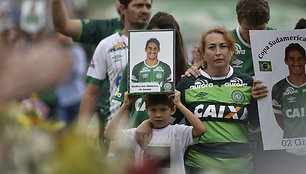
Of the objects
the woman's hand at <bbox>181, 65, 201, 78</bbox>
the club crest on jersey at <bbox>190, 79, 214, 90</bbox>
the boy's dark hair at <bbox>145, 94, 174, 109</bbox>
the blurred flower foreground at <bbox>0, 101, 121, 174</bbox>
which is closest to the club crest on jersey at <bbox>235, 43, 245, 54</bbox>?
the woman's hand at <bbox>181, 65, 201, 78</bbox>

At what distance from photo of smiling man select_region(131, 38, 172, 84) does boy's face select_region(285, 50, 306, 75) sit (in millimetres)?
854

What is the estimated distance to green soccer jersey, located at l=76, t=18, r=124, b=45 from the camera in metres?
6.05

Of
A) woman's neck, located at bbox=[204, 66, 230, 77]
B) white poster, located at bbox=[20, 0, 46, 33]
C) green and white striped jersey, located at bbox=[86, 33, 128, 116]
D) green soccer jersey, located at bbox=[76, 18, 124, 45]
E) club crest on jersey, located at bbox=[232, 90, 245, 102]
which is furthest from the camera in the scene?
white poster, located at bbox=[20, 0, 46, 33]

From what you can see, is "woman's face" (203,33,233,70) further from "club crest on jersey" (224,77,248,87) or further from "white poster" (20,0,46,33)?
"white poster" (20,0,46,33)

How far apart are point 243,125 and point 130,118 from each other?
91cm

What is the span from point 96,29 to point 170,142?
7.38 feet

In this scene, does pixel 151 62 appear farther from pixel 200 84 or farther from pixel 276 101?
pixel 276 101

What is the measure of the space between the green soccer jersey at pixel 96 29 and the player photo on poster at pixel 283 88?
2242 millimetres

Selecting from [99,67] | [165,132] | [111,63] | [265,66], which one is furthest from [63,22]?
[265,66]

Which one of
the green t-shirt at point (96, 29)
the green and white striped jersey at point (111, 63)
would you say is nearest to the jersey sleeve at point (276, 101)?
the green and white striped jersey at point (111, 63)

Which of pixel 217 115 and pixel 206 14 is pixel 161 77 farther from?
pixel 206 14

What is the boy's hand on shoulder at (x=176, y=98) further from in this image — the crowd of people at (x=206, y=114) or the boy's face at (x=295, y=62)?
the boy's face at (x=295, y=62)

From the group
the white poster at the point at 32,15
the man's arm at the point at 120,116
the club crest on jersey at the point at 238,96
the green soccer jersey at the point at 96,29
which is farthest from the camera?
the white poster at the point at 32,15

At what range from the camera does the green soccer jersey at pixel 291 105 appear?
4.11m
